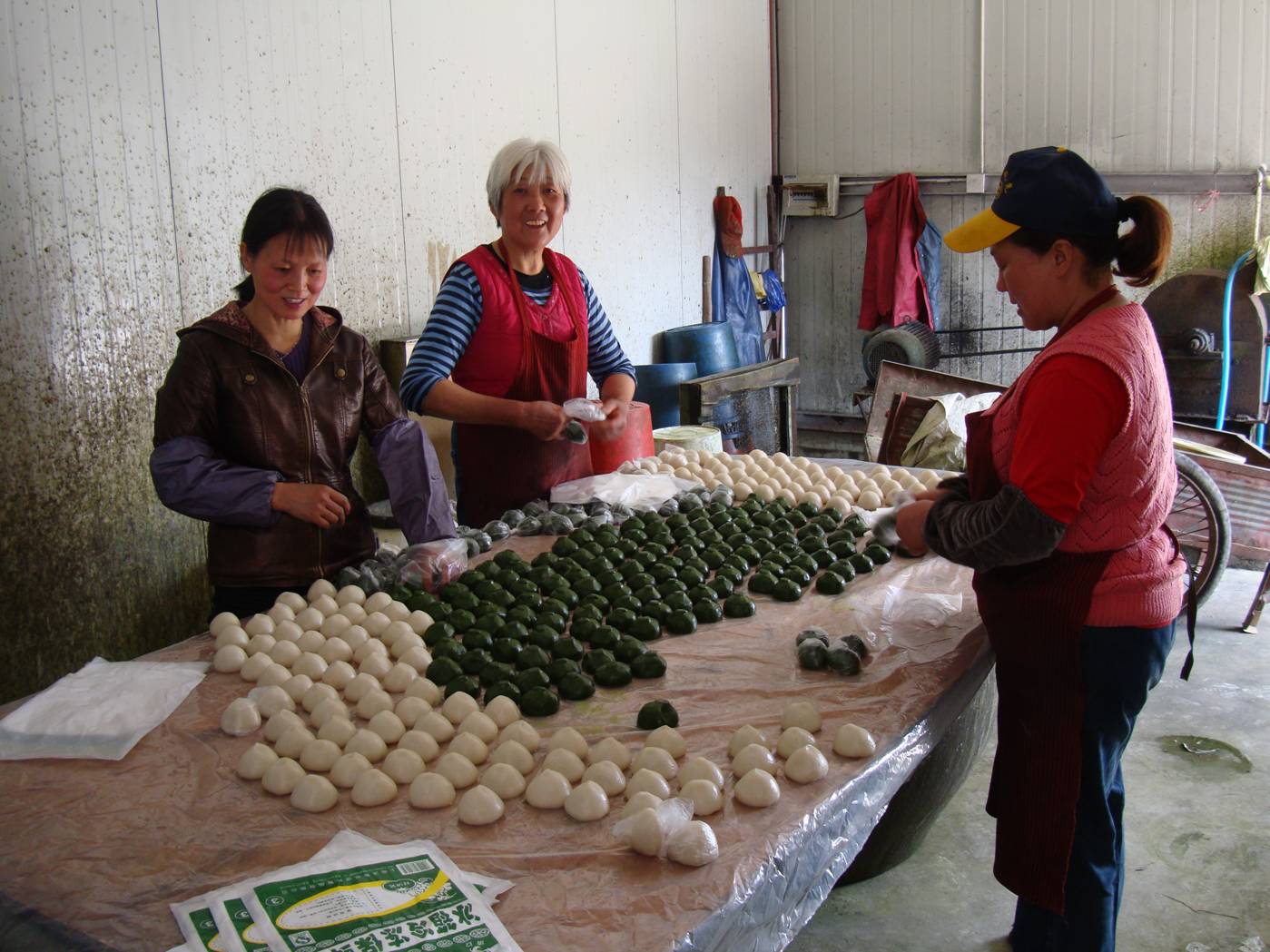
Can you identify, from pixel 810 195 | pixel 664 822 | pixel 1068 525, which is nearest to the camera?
pixel 664 822

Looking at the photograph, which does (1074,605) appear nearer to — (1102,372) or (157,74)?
(1102,372)

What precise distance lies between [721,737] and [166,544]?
2924mm

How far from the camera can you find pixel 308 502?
2.39 metres

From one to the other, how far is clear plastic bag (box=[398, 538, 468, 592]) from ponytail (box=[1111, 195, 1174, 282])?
1.64m

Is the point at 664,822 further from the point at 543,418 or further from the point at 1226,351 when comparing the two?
the point at 1226,351

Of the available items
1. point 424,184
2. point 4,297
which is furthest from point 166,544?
point 424,184

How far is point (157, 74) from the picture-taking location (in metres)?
3.87

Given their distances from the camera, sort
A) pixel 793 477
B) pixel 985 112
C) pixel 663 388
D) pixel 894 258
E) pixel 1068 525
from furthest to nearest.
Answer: pixel 894 258 → pixel 985 112 → pixel 663 388 → pixel 793 477 → pixel 1068 525

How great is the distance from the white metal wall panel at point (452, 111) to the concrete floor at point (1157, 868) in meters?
3.47

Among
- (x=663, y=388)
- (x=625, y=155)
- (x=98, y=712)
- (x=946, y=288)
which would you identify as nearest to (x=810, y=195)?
(x=946, y=288)

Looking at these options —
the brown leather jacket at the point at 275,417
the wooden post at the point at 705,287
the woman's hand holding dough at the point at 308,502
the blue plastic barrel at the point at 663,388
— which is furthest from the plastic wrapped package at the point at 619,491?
the wooden post at the point at 705,287

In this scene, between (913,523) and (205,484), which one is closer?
(913,523)

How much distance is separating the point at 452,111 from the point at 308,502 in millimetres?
3622

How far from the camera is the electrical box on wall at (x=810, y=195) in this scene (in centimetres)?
909
